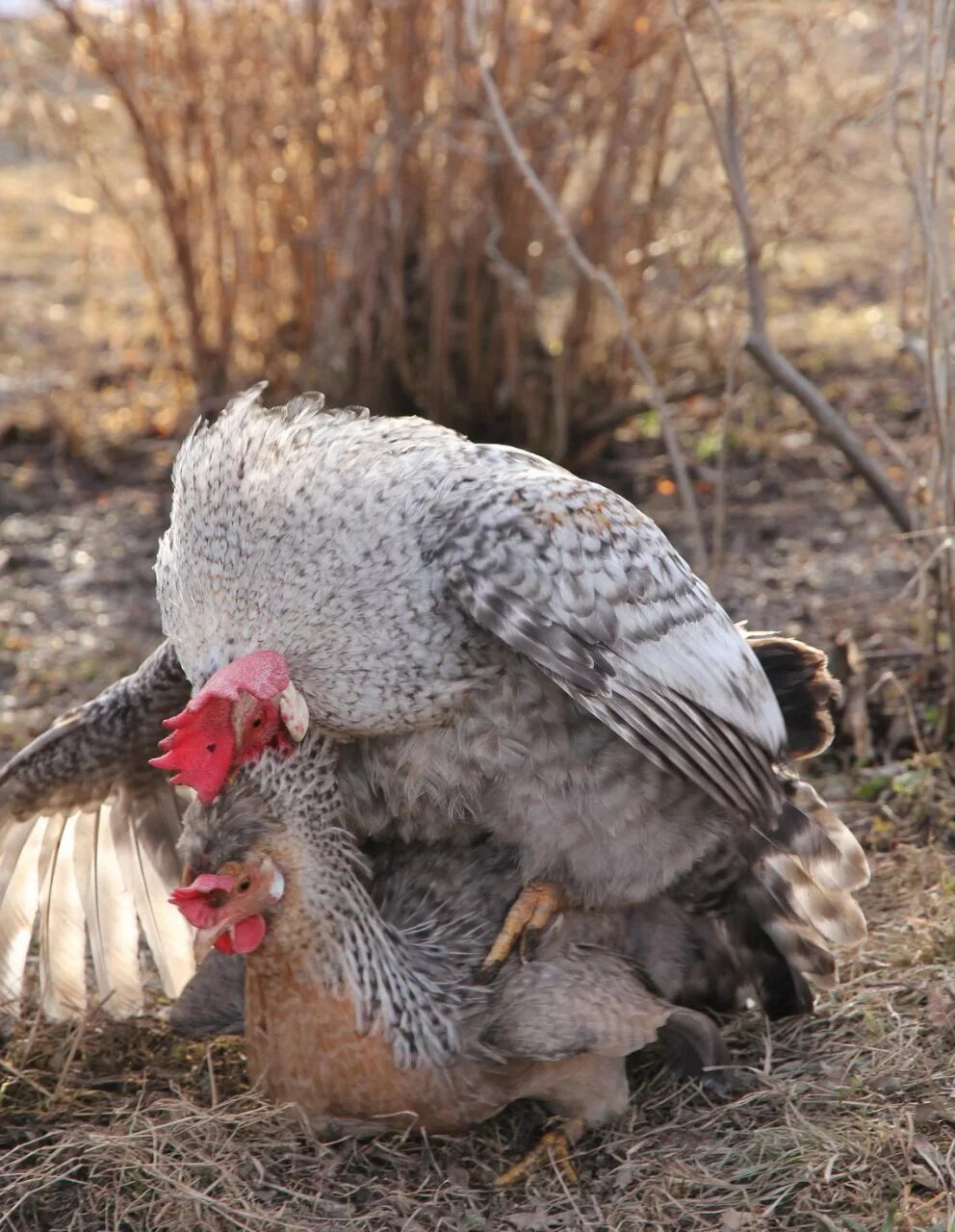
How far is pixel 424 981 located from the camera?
3316 millimetres

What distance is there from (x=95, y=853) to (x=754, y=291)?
2456 millimetres

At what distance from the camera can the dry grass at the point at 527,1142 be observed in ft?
10.1

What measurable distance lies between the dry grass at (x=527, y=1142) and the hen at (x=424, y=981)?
0.09m

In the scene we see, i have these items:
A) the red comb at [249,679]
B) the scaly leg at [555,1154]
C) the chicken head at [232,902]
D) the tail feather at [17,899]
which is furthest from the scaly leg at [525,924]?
the tail feather at [17,899]

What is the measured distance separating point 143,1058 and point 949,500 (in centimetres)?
255

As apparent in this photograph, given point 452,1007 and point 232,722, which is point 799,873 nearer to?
point 452,1007

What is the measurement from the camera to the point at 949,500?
4.37 m

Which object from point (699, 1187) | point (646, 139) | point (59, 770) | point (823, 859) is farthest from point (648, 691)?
point (646, 139)

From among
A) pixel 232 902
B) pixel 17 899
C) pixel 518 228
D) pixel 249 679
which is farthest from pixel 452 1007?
pixel 518 228

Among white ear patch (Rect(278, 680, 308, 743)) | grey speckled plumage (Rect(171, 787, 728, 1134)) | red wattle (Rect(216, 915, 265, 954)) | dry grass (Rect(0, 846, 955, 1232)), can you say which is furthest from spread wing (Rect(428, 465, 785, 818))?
red wattle (Rect(216, 915, 265, 954))

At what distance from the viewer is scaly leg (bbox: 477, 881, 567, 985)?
3.35 m

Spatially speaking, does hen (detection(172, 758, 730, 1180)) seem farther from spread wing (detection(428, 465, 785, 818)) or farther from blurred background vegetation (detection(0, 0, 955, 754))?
blurred background vegetation (detection(0, 0, 955, 754))

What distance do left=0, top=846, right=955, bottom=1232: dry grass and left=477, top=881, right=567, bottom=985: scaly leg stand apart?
1.27ft

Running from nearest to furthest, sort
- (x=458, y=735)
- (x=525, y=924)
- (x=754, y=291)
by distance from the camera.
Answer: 1. (x=458, y=735)
2. (x=525, y=924)
3. (x=754, y=291)
